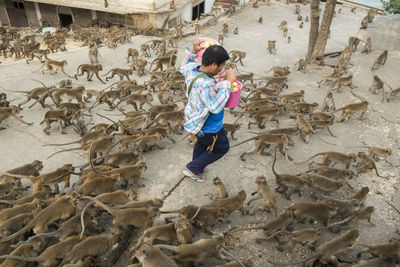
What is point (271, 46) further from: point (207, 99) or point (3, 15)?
point (3, 15)

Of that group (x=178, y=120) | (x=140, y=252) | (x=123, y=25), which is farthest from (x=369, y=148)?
(x=123, y=25)

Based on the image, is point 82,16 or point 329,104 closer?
point 329,104

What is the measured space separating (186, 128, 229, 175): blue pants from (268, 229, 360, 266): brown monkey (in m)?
1.89

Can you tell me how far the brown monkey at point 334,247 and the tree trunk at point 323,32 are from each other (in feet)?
29.0

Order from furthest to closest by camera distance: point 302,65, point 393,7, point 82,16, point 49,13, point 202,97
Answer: point 393,7 → point 49,13 → point 82,16 → point 302,65 → point 202,97

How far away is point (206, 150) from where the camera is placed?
473cm

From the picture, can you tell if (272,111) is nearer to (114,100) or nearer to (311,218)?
(311,218)

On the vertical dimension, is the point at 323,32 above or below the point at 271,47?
above

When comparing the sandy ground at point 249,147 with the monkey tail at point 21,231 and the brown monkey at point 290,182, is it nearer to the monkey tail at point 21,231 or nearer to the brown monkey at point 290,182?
the brown monkey at point 290,182

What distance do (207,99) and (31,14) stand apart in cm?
2471

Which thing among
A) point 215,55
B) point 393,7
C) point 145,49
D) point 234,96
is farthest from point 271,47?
point 393,7

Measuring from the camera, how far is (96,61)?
1094cm

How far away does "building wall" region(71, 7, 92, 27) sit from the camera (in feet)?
68.6

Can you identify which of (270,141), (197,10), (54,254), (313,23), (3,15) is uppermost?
(313,23)
